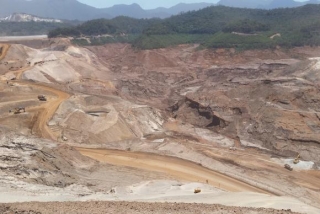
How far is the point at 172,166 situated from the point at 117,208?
1364cm

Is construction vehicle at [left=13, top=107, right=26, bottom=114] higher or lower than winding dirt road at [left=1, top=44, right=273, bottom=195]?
higher

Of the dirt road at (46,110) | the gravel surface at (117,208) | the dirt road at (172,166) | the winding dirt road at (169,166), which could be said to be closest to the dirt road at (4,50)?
the dirt road at (46,110)

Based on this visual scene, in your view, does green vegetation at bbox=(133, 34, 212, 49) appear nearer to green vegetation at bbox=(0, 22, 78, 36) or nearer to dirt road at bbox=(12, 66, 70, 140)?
dirt road at bbox=(12, 66, 70, 140)

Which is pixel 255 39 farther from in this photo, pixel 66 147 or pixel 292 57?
pixel 66 147

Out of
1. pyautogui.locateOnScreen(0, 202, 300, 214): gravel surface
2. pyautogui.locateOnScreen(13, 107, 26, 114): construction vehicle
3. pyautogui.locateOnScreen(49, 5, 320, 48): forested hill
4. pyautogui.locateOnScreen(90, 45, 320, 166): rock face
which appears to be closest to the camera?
pyautogui.locateOnScreen(0, 202, 300, 214): gravel surface

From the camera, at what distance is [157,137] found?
38375 millimetres

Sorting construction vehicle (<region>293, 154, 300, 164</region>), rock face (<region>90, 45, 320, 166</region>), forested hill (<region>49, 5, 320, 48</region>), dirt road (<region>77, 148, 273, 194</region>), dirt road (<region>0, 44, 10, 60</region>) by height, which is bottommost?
construction vehicle (<region>293, 154, 300, 164</region>)

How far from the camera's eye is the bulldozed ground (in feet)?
71.8

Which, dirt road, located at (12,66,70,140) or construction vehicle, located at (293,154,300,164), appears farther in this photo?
dirt road, located at (12,66,70,140)

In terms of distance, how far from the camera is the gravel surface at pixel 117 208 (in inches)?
601

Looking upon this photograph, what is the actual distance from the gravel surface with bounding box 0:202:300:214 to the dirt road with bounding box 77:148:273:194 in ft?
32.9

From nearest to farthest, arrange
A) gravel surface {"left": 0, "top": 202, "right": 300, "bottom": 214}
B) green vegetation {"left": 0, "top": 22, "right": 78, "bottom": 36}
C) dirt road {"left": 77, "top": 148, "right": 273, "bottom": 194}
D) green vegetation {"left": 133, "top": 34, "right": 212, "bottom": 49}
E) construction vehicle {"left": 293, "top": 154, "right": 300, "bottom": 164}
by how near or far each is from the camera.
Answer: gravel surface {"left": 0, "top": 202, "right": 300, "bottom": 214} < dirt road {"left": 77, "top": 148, "right": 273, "bottom": 194} < construction vehicle {"left": 293, "top": 154, "right": 300, "bottom": 164} < green vegetation {"left": 133, "top": 34, "right": 212, "bottom": 49} < green vegetation {"left": 0, "top": 22, "right": 78, "bottom": 36}

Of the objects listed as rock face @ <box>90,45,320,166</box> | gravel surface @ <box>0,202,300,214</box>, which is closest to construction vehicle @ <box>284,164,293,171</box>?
rock face @ <box>90,45,320,166</box>

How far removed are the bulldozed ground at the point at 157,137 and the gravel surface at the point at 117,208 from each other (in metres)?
0.11
